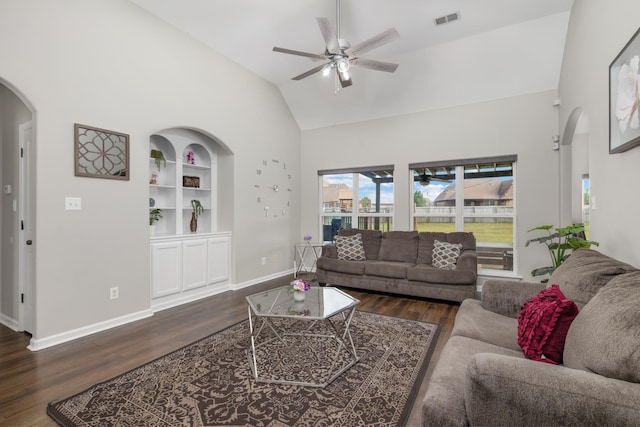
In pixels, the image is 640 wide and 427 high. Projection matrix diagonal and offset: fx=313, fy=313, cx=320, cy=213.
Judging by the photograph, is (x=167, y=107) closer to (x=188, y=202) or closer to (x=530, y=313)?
(x=188, y=202)

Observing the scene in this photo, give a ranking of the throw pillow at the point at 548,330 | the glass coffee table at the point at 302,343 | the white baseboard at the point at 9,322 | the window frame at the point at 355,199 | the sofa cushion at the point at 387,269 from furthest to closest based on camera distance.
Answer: the window frame at the point at 355,199, the sofa cushion at the point at 387,269, the white baseboard at the point at 9,322, the glass coffee table at the point at 302,343, the throw pillow at the point at 548,330

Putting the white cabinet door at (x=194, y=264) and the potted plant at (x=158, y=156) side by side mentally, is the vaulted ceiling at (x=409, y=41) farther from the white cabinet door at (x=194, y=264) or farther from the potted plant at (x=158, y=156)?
the white cabinet door at (x=194, y=264)

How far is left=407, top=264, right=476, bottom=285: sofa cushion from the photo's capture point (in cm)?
397

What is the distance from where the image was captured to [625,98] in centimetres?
197

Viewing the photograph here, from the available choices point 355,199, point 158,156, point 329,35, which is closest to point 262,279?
point 355,199

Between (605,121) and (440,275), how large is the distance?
2.36 meters

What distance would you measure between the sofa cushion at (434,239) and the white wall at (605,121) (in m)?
1.78

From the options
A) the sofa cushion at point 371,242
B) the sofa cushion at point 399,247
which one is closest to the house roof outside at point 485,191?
the sofa cushion at point 399,247

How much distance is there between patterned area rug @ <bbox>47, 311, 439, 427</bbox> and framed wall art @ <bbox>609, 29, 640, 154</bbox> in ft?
6.71

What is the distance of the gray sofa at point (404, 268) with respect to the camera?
159 inches

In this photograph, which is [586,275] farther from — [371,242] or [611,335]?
[371,242]

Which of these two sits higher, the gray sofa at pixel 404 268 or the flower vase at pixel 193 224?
the flower vase at pixel 193 224

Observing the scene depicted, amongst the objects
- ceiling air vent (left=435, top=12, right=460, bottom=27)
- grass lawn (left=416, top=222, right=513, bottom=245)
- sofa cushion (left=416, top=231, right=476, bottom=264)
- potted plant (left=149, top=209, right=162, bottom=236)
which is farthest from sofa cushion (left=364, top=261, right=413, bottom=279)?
ceiling air vent (left=435, top=12, right=460, bottom=27)

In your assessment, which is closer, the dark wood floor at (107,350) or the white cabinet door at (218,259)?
the dark wood floor at (107,350)
